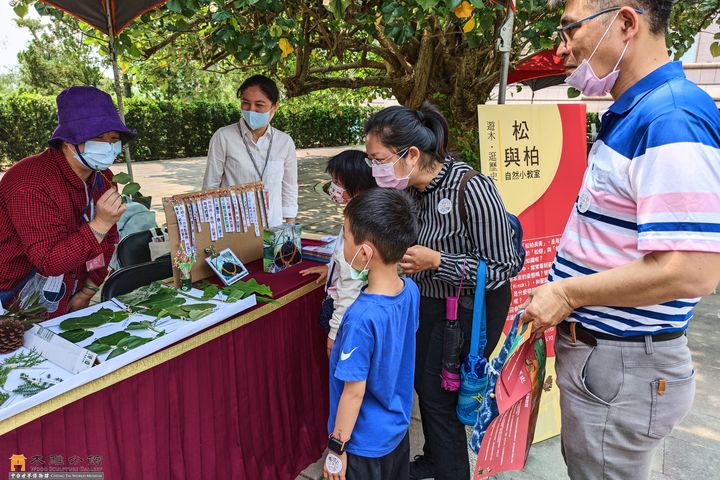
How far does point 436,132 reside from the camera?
1787 mm

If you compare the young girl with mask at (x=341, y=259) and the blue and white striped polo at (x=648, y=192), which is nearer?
the blue and white striped polo at (x=648, y=192)

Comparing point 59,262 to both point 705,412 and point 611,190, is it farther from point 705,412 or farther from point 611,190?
point 705,412

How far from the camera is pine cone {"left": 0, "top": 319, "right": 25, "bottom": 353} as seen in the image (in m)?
1.44

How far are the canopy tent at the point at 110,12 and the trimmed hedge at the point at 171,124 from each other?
6.40m

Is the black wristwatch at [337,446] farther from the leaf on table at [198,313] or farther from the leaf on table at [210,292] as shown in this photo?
the leaf on table at [210,292]

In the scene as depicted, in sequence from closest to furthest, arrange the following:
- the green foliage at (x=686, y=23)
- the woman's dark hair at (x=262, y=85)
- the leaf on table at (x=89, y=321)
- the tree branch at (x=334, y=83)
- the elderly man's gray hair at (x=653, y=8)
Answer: the elderly man's gray hair at (x=653, y=8)
the leaf on table at (x=89, y=321)
the woman's dark hair at (x=262, y=85)
the green foliage at (x=686, y=23)
the tree branch at (x=334, y=83)

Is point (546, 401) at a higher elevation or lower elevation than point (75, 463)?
lower

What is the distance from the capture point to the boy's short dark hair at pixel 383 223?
147 cm

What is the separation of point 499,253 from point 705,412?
2214 millimetres

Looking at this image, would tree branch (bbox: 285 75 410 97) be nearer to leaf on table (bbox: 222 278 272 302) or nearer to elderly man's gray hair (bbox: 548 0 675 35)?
leaf on table (bbox: 222 278 272 302)

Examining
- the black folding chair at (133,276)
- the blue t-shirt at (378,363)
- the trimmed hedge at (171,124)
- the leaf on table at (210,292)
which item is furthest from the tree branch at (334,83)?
the blue t-shirt at (378,363)

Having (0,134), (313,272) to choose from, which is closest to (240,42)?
(313,272)

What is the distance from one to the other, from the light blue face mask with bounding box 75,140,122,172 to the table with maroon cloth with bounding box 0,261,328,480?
2.67 feet

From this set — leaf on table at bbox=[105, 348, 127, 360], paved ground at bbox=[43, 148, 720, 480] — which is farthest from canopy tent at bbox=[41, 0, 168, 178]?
paved ground at bbox=[43, 148, 720, 480]
